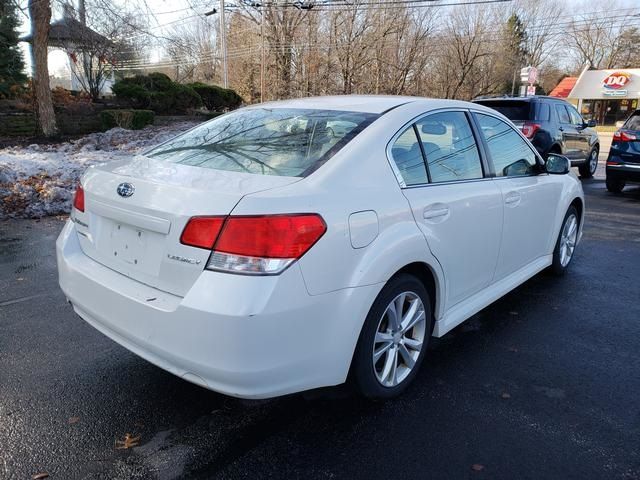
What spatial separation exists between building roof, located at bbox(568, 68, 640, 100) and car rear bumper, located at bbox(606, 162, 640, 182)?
37749 mm

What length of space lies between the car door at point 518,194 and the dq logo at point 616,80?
44.9 meters

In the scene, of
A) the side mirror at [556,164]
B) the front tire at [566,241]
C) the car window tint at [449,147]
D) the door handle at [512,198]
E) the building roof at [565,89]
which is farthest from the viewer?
the building roof at [565,89]

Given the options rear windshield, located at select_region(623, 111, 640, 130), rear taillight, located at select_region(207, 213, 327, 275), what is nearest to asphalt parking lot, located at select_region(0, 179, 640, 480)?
rear taillight, located at select_region(207, 213, 327, 275)

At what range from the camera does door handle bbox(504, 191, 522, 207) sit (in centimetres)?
365

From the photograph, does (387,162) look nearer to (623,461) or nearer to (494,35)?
(623,461)

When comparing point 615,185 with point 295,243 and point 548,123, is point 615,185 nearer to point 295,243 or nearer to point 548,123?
point 548,123

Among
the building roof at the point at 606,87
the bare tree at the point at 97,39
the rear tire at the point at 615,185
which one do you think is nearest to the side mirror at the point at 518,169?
the rear tire at the point at 615,185

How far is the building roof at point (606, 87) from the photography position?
135ft

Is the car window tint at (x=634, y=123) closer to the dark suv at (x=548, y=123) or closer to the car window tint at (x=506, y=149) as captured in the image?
the dark suv at (x=548, y=123)

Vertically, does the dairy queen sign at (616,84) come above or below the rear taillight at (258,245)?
above

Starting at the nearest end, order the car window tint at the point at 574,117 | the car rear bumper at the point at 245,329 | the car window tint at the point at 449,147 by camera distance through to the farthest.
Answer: the car rear bumper at the point at 245,329, the car window tint at the point at 449,147, the car window tint at the point at 574,117

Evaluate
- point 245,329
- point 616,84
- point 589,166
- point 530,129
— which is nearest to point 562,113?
point 530,129

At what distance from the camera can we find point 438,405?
2.85 meters

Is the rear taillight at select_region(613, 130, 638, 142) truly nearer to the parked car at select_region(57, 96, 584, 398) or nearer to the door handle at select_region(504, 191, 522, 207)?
the door handle at select_region(504, 191, 522, 207)
